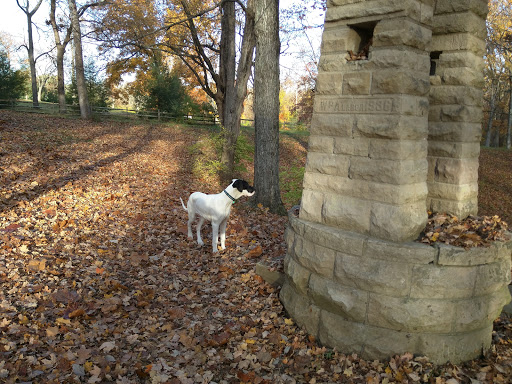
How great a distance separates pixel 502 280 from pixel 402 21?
2.93m

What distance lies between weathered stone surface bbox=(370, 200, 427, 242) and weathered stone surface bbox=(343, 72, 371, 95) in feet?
4.00

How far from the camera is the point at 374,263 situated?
378 cm

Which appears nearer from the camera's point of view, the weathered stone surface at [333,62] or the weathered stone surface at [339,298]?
the weathered stone surface at [339,298]

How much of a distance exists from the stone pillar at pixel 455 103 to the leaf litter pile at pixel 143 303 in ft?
6.20

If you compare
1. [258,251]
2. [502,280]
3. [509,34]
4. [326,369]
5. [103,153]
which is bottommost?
[326,369]

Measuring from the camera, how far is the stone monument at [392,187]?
3.68 metres

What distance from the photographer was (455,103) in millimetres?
4348

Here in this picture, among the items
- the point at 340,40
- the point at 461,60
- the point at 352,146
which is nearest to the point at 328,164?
the point at 352,146

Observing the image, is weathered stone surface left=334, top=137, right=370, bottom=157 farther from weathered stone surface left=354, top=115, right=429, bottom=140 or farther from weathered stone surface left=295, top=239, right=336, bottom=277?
weathered stone surface left=295, top=239, right=336, bottom=277

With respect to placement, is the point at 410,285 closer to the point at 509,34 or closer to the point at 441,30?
the point at 441,30

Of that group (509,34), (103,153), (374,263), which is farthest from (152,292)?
(509,34)

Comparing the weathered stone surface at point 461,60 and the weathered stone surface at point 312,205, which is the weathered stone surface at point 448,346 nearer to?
the weathered stone surface at point 312,205

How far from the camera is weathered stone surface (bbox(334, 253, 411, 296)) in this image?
3695 mm

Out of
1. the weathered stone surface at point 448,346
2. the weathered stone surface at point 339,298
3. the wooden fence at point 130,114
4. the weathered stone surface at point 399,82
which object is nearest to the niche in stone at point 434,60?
the weathered stone surface at point 399,82
